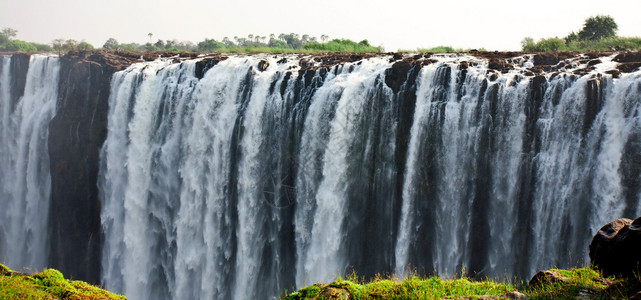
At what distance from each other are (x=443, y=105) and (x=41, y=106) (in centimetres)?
2234

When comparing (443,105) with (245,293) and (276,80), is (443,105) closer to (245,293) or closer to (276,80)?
(276,80)

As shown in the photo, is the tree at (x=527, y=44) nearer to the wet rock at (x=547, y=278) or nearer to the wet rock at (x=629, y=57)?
the wet rock at (x=629, y=57)

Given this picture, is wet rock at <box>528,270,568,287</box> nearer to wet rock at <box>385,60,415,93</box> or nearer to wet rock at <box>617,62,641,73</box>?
wet rock at <box>617,62,641,73</box>

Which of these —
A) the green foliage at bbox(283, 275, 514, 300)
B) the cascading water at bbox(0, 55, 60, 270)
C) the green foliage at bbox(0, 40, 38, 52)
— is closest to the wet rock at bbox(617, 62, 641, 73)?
the green foliage at bbox(283, 275, 514, 300)

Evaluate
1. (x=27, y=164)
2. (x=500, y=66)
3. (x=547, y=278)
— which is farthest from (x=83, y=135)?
(x=547, y=278)

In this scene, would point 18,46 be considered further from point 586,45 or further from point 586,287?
point 586,287

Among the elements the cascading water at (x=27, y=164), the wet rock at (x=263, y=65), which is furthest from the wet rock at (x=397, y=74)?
the cascading water at (x=27, y=164)

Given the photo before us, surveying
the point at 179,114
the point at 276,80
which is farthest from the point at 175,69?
the point at 276,80

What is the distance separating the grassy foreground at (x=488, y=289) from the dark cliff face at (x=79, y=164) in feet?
70.1

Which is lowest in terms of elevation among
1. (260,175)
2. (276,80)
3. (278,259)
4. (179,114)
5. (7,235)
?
(7,235)

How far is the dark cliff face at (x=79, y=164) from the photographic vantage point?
2936cm

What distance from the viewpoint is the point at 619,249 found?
9.64 m

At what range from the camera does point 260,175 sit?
78.3 feet

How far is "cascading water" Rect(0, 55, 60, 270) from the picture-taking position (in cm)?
3195
